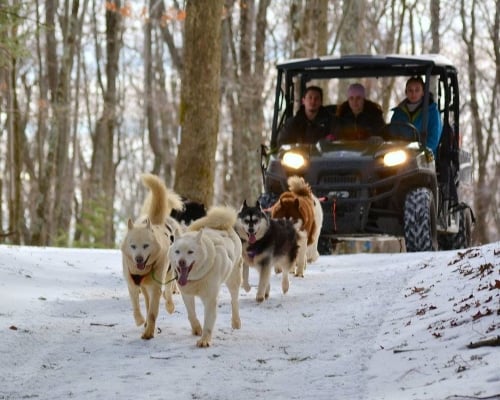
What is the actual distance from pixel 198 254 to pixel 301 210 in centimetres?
394

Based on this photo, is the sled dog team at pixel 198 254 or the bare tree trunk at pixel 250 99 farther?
the bare tree trunk at pixel 250 99

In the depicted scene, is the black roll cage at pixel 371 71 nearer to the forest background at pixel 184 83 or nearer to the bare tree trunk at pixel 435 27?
the forest background at pixel 184 83

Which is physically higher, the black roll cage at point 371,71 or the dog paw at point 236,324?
the black roll cage at point 371,71

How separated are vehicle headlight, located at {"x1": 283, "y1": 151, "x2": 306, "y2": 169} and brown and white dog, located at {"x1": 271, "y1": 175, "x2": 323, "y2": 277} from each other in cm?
104

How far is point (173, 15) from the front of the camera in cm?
3012

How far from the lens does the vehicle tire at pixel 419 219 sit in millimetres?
12242

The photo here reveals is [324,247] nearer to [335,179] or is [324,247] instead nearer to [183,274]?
[335,179]

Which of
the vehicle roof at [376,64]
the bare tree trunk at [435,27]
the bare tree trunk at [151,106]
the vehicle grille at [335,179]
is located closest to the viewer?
the vehicle grille at [335,179]

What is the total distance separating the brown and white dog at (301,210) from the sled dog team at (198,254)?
0.50 metres

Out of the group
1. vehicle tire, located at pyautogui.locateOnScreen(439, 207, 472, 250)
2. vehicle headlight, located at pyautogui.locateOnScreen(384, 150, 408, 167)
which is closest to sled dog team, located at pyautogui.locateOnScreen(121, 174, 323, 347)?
vehicle headlight, located at pyautogui.locateOnScreen(384, 150, 408, 167)

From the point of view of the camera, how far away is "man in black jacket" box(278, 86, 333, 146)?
43.9ft

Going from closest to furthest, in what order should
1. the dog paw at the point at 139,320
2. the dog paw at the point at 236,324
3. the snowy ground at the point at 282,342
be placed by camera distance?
the snowy ground at the point at 282,342 → the dog paw at the point at 139,320 → the dog paw at the point at 236,324

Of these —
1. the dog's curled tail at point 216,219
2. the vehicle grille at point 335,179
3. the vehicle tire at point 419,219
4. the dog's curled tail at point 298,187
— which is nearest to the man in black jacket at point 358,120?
the vehicle grille at point 335,179

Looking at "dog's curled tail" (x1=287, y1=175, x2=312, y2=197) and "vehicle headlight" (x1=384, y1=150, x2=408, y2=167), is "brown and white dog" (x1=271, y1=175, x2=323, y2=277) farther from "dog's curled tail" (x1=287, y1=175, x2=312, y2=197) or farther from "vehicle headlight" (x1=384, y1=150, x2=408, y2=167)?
"vehicle headlight" (x1=384, y1=150, x2=408, y2=167)
